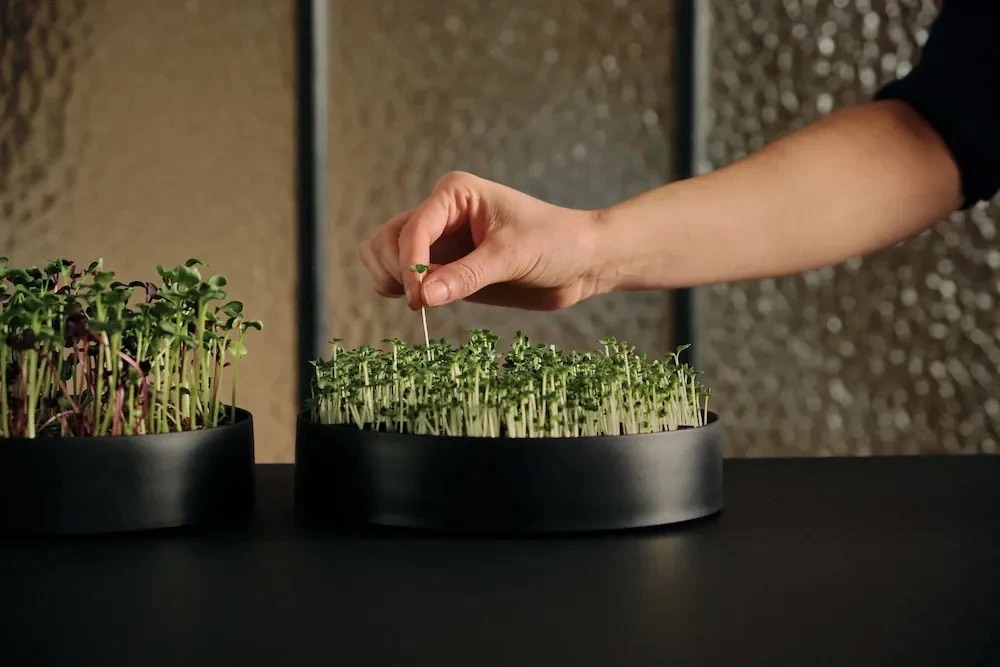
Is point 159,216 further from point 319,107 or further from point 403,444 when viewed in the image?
point 403,444

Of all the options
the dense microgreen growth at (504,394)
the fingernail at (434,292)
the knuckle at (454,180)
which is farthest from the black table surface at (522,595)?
the knuckle at (454,180)

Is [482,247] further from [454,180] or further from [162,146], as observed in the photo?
[162,146]

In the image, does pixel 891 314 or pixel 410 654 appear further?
pixel 891 314

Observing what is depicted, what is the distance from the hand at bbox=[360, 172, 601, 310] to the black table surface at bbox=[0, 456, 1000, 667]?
13.5 inches

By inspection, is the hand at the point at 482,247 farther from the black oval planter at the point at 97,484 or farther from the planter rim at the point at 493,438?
the black oval planter at the point at 97,484

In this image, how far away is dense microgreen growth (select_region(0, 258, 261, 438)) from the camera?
40.9 inches

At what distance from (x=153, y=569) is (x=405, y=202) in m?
2.46

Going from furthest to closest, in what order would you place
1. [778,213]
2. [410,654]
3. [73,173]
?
[73,173] < [778,213] < [410,654]

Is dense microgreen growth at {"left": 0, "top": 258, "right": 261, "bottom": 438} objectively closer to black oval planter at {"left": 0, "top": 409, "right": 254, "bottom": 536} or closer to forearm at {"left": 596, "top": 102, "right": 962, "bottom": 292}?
black oval planter at {"left": 0, "top": 409, "right": 254, "bottom": 536}

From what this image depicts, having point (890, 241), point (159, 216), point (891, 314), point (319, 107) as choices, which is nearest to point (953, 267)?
point (891, 314)

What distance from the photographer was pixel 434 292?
1240 mm

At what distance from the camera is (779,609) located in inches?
30.5

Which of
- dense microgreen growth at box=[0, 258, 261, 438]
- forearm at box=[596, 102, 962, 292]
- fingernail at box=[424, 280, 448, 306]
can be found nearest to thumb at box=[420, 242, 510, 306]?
fingernail at box=[424, 280, 448, 306]

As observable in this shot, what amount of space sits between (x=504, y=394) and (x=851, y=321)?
2.50 meters
